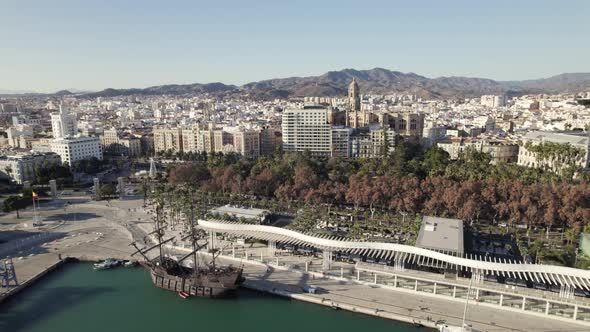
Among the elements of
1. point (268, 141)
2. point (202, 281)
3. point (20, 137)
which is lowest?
point (202, 281)

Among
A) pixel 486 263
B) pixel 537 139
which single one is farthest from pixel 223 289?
pixel 537 139

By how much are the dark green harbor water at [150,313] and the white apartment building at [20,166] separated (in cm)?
3197

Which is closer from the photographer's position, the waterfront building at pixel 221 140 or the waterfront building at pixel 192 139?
the waterfront building at pixel 221 140

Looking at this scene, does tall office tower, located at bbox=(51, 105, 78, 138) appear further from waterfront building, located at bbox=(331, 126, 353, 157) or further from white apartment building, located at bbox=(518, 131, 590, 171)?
white apartment building, located at bbox=(518, 131, 590, 171)

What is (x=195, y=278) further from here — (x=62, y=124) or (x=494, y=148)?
(x=62, y=124)

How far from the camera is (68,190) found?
50250 millimetres

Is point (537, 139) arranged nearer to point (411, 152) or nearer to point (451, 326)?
point (411, 152)

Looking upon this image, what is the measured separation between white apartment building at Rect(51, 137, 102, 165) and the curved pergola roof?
132ft

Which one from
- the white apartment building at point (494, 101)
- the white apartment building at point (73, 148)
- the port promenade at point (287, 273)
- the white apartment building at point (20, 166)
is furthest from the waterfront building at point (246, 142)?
the white apartment building at point (494, 101)

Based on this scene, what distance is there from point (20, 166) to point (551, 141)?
6832 centimetres

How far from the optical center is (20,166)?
51438 millimetres

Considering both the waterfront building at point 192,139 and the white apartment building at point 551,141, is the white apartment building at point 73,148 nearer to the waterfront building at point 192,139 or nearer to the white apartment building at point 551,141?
the waterfront building at point 192,139

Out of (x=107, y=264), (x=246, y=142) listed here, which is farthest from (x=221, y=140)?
(x=107, y=264)

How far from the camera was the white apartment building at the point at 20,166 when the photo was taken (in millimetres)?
51594
